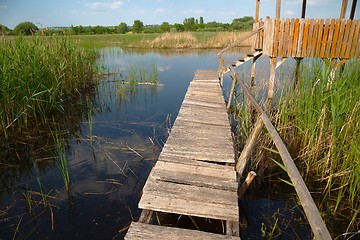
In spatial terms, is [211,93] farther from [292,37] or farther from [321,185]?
[321,185]

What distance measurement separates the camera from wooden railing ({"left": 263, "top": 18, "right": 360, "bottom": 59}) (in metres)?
6.36

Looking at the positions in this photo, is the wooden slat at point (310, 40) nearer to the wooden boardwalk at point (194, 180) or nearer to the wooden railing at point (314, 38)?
the wooden railing at point (314, 38)

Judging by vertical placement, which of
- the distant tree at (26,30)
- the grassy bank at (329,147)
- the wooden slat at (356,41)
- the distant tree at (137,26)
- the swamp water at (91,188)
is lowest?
Answer: the swamp water at (91,188)

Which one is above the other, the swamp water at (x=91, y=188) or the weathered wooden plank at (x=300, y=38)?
the weathered wooden plank at (x=300, y=38)

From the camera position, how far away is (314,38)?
6523 mm

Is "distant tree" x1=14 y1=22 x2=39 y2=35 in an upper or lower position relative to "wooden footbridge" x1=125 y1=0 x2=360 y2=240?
upper

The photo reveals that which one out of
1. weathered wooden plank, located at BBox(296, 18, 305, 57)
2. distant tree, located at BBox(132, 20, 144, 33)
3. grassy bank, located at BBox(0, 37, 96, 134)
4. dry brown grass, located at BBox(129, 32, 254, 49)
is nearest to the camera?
grassy bank, located at BBox(0, 37, 96, 134)

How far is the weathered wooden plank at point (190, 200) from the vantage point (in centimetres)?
227

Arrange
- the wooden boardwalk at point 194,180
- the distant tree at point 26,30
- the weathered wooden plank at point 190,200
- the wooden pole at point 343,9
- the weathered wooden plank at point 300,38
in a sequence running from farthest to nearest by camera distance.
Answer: the wooden pole at point 343,9
the weathered wooden plank at point 300,38
the distant tree at point 26,30
the weathered wooden plank at point 190,200
the wooden boardwalk at point 194,180

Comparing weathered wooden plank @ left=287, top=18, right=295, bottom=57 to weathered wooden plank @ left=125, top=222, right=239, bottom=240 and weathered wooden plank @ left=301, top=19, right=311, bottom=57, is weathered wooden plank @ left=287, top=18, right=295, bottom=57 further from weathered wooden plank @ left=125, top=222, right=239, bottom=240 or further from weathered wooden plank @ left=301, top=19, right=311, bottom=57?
weathered wooden plank @ left=125, top=222, right=239, bottom=240

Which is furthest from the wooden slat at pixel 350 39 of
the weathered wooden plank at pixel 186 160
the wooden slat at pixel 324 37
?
the weathered wooden plank at pixel 186 160

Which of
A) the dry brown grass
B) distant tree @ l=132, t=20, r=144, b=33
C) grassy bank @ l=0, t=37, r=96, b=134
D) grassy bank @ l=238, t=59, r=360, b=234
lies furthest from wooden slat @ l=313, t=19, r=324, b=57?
distant tree @ l=132, t=20, r=144, b=33

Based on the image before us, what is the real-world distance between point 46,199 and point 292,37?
6.93 metres

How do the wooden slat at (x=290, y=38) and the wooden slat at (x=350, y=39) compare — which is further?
the wooden slat at (x=290, y=38)
